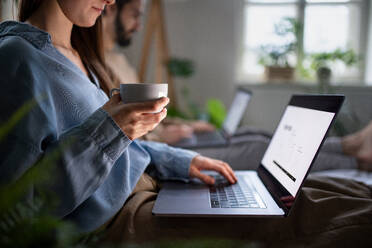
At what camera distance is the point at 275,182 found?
857 millimetres

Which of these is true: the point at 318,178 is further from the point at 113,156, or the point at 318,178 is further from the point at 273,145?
the point at 113,156

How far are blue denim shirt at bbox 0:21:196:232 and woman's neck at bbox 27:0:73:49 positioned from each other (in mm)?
102

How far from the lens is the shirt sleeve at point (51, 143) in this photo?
1.85 ft

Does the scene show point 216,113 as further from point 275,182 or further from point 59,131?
point 59,131

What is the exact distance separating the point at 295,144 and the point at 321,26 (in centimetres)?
274

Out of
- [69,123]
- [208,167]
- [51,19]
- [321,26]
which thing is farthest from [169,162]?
[321,26]

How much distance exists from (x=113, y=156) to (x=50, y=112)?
0.16 m

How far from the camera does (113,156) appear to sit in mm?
611

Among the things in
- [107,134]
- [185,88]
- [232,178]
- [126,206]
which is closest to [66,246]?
[107,134]

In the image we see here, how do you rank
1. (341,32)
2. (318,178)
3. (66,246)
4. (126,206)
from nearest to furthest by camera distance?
(66,246), (126,206), (318,178), (341,32)

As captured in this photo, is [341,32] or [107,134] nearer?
[107,134]

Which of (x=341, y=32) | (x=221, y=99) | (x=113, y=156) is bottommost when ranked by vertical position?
(x=221, y=99)

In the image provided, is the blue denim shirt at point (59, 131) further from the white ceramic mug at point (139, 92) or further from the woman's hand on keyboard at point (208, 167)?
the woman's hand on keyboard at point (208, 167)

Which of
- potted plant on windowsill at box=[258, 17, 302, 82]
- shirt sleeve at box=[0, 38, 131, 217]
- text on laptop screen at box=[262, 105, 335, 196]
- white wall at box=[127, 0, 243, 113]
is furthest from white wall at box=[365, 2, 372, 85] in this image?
shirt sleeve at box=[0, 38, 131, 217]
